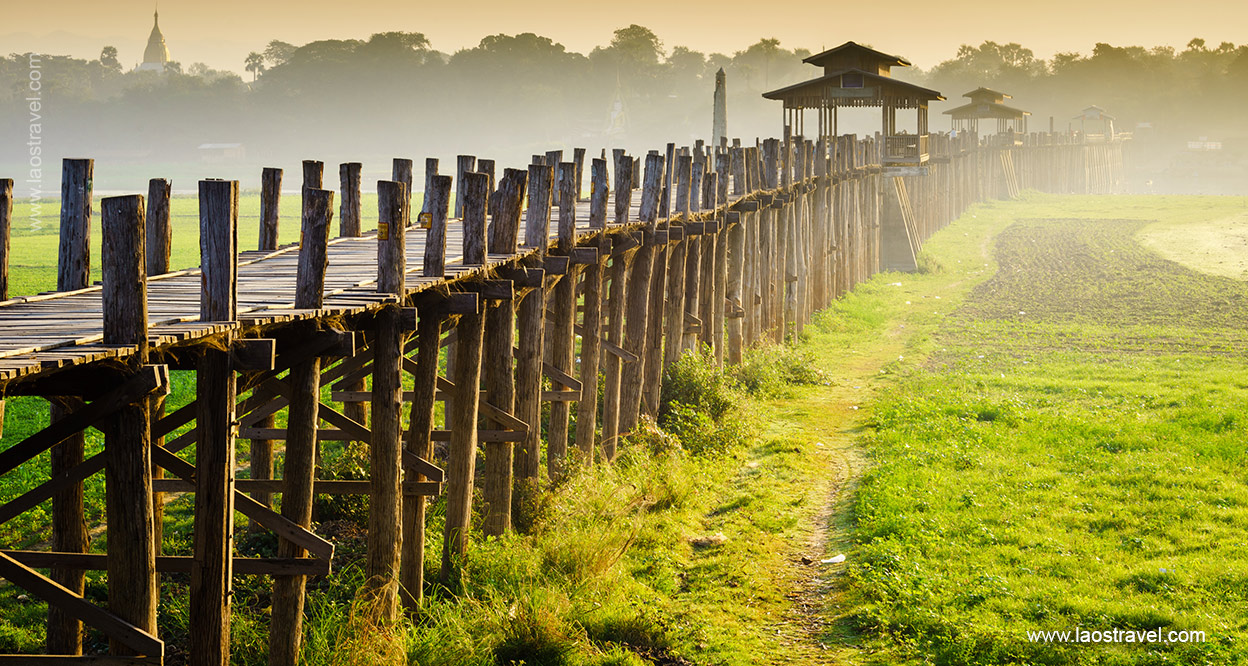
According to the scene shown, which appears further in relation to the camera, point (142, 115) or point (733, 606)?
point (142, 115)

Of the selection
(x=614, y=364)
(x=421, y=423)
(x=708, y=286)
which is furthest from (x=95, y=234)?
(x=421, y=423)

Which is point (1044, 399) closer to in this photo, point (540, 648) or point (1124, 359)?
point (1124, 359)

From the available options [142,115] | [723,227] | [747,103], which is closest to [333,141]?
[142,115]

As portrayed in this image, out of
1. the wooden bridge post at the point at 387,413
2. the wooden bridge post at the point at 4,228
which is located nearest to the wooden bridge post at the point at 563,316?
the wooden bridge post at the point at 387,413

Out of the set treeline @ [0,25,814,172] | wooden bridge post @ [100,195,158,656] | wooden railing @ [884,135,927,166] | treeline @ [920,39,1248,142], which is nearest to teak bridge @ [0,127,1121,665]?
wooden bridge post @ [100,195,158,656]

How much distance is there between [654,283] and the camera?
13.6 m

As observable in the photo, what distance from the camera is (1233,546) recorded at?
943 cm

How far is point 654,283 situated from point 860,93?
14.2m

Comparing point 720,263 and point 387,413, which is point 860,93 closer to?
point 720,263

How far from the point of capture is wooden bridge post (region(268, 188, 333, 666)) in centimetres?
605

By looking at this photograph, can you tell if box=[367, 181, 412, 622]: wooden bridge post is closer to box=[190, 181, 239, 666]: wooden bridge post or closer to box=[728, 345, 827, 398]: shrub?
box=[190, 181, 239, 666]: wooden bridge post

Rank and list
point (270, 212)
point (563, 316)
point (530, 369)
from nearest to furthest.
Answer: point (270, 212)
point (530, 369)
point (563, 316)

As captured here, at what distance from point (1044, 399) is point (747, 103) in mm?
83762

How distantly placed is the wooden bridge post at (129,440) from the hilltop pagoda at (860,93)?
69.4ft
